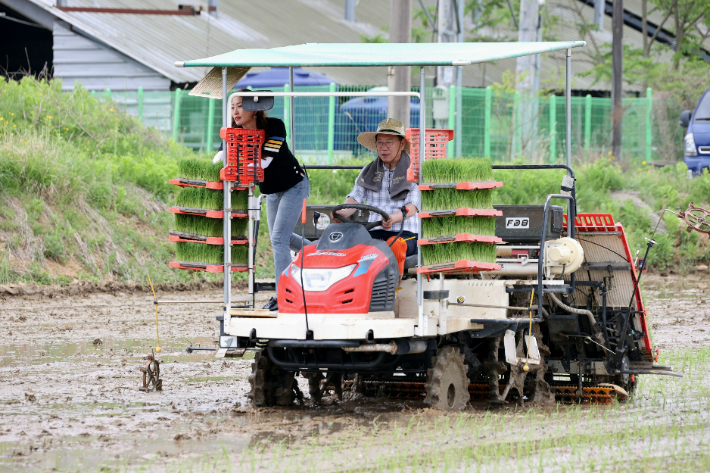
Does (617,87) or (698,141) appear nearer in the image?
(698,141)

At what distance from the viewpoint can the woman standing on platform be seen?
27.6 feet

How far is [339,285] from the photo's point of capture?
7.57 meters

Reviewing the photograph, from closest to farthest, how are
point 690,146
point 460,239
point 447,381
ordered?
point 460,239 → point 447,381 → point 690,146

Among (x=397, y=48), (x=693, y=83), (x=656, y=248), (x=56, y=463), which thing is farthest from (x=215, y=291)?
(x=693, y=83)

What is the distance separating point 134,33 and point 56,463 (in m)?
22.5

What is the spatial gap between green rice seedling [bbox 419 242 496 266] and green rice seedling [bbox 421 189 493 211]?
10.0 inches

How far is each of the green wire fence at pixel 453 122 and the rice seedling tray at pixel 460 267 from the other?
43.3 ft

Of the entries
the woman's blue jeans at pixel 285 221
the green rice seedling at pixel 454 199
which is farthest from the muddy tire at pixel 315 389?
the green rice seedling at pixel 454 199

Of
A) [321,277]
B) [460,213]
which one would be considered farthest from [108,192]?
[460,213]

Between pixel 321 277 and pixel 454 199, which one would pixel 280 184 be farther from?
pixel 454 199

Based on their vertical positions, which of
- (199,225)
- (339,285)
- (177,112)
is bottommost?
(339,285)

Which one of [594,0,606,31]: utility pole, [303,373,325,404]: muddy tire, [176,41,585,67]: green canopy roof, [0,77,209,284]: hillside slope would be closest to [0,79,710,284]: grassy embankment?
[0,77,209,284]: hillside slope

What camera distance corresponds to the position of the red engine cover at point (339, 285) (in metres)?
7.54

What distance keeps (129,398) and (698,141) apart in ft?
53.0
